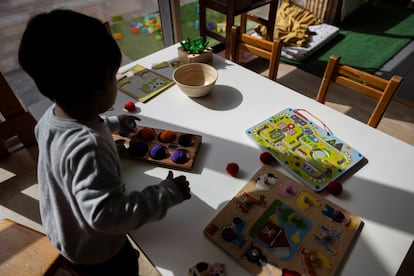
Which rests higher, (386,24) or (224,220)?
(224,220)

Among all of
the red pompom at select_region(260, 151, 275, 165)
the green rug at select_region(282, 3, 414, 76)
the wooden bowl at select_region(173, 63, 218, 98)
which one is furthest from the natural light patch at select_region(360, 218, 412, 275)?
the green rug at select_region(282, 3, 414, 76)

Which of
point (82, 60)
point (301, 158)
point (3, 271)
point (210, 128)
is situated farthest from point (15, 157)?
point (301, 158)

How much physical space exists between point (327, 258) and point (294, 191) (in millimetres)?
175

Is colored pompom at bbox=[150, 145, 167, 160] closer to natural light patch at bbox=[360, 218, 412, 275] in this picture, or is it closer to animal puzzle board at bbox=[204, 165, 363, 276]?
animal puzzle board at bbox=[204, 165, 363, 276]

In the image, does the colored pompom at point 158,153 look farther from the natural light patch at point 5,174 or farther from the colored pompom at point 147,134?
the natural light patch at point 5,174

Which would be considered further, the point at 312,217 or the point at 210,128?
the point at 210,128

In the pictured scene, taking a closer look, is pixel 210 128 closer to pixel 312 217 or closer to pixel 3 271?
pixel 312 217

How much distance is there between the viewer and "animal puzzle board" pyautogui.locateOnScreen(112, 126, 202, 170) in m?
0.79

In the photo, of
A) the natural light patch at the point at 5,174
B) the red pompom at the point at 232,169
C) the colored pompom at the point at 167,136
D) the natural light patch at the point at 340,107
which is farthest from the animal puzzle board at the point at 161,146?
the natural light patch at the point at 340,107

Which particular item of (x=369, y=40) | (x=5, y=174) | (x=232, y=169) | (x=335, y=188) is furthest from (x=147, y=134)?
(x=369, y=40)

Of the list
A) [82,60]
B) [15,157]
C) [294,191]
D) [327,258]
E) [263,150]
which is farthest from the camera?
[15,157]

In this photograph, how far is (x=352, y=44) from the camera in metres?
2.63

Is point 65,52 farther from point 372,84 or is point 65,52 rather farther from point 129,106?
point 372,84

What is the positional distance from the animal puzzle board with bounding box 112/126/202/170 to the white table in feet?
0.08
